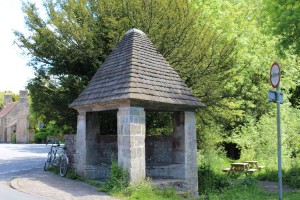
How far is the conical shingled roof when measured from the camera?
8.96m

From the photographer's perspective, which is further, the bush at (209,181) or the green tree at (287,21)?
the bush at (209,181)

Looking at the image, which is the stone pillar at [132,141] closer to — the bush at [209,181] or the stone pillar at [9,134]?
the bush at [209,181]

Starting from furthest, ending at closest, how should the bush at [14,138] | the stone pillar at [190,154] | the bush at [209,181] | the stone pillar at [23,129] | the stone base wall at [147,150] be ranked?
the bush at [14,138] → the stone pillar at [23,129] → the bush at [209,181] → the stone base wall at [147,150] → the stone pillar at [190,154]

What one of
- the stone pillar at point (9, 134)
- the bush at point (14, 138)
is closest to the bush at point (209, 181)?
the bush at point (14, 138)

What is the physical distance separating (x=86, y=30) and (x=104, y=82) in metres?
Result: 3.83

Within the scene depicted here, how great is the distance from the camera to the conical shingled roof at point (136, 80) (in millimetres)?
8961

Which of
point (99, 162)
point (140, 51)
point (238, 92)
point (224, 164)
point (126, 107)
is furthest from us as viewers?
point (224, 164)

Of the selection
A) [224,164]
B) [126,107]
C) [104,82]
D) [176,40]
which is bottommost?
[224,164]

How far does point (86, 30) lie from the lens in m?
13.1

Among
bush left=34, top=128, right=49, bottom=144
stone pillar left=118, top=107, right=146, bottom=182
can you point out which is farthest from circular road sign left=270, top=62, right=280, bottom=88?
bush left=34, top=128, right=49, bottom=144

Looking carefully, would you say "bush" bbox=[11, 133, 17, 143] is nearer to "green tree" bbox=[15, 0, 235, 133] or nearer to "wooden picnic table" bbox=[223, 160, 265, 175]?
"green tree" bbox=[15, 0, 235, 133]

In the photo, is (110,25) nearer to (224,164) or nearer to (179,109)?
(179,109)

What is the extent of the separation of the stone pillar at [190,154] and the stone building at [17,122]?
143 ft

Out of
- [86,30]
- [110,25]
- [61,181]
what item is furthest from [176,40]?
[61,181]
